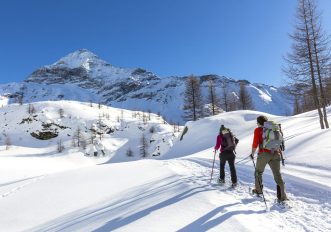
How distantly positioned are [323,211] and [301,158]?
7434 millimetres

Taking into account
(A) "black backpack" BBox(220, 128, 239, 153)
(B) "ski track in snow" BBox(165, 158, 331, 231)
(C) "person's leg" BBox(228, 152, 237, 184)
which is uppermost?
(A) "black backpack" BBox(220, 128, 239, 153)

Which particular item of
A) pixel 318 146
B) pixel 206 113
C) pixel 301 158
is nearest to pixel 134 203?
pixel 301 158

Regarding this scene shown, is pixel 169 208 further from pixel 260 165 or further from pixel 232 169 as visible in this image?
pixel 232 169

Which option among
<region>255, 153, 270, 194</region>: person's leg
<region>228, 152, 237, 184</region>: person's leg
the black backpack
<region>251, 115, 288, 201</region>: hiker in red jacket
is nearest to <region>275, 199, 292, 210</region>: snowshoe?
<region>251, 115, 288, 201</region>: hiker in red jacket

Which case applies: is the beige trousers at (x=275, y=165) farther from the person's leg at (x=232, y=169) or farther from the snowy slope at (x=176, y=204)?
the person's leg at (x=232, y=169)

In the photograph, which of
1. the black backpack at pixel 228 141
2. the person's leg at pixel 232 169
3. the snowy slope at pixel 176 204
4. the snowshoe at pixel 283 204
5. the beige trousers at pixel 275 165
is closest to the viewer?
the snowy slope at pixel 176 204

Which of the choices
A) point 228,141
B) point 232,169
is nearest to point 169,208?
point 232,169

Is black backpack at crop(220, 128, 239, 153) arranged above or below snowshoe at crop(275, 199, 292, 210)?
above

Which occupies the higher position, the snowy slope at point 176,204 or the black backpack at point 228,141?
the black backpack at point 228,141

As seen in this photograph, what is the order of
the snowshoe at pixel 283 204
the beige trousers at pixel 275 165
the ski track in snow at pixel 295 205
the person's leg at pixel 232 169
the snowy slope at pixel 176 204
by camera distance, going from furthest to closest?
the person's leg at pixel 232 169 < the beige trousers at pixel 275 165 < the snowshoe at pixel 283 204 < the snowy slope at pixel 176 204 < the ski track in snow at pixel 295 205

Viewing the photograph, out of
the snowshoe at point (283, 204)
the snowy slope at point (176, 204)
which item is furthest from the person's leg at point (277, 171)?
the snowy slope at point (176, 204)

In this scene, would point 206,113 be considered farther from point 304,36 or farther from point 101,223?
point 101,223

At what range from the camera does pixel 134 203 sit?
28.4 feet

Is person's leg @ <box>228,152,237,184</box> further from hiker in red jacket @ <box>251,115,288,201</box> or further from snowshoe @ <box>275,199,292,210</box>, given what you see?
snowshoe @ <box>275,199,292,210</box>
